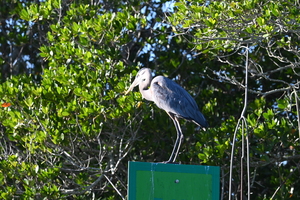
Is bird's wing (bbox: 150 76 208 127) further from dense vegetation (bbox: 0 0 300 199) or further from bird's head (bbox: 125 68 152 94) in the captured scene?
Answer: dense vegetation (bbox: 0 0 300 199)

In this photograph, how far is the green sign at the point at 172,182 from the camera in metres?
3.45

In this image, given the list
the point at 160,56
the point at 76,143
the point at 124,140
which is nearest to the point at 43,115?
the point at 76,143

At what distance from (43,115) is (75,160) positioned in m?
0.73

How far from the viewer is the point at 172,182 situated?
3514 millimetres

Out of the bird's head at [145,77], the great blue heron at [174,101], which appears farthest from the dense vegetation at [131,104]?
the great blue heron at [174,101]

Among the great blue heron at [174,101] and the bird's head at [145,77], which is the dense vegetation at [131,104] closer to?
the bird's head at [145,77]

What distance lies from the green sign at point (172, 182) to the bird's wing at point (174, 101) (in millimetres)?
1524

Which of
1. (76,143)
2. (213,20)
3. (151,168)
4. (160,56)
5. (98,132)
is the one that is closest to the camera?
(151,168)

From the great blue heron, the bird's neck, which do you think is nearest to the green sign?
the great blue heron

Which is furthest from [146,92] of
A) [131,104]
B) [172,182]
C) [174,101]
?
[172,182]

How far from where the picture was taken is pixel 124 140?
7.13 metres

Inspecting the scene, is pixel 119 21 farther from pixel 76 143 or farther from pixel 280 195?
pixel 280 195

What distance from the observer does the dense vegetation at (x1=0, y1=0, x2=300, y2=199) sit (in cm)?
622

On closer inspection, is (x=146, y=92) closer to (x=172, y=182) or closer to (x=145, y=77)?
(x=145, y=77)
